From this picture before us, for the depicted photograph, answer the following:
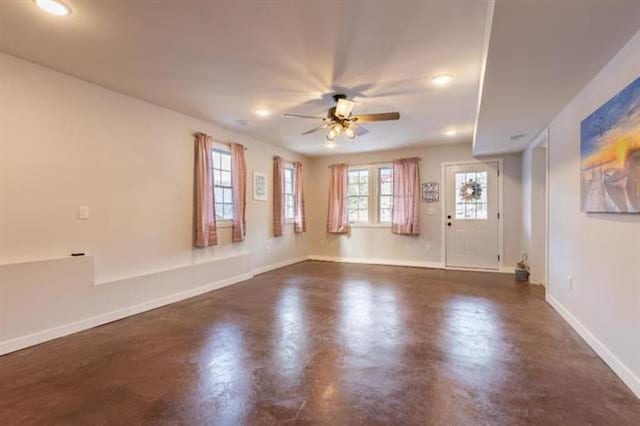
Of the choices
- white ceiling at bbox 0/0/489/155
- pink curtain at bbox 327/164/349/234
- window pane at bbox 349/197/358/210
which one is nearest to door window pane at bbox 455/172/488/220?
window pane at bbox 349/197/358/210

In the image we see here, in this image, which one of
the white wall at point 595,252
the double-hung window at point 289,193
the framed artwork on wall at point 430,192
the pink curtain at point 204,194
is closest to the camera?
the white wall at point 595,252

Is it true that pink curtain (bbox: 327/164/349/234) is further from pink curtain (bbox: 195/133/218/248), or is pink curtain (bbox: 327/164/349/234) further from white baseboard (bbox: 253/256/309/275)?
pink curtain (bbox: 195/133/218/248)

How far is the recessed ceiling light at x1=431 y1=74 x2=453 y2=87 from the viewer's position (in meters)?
3.24

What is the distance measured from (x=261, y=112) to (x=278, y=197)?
237 cm

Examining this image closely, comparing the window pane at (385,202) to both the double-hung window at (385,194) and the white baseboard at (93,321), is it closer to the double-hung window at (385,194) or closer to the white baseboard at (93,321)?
the double-hung window at (385,194)

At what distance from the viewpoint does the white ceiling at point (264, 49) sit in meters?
2.22

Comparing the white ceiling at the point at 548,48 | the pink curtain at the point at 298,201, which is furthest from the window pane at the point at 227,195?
the white ceiling at the point at 548,48

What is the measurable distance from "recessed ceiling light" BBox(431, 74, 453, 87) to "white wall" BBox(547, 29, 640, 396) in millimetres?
1193

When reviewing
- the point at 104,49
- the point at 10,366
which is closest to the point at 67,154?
the point at 104,49

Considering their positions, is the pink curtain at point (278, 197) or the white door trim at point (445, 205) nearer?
the white door trim at point (445, 205)

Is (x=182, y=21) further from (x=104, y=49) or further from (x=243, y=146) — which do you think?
(x=243, y=146)

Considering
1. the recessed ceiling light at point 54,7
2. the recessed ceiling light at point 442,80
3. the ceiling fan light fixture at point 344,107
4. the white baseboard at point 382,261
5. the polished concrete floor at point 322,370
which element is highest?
the recessed ceiling light at point 54,7

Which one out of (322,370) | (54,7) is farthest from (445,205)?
(54,7)

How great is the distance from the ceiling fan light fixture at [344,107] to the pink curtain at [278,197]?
116 inches
